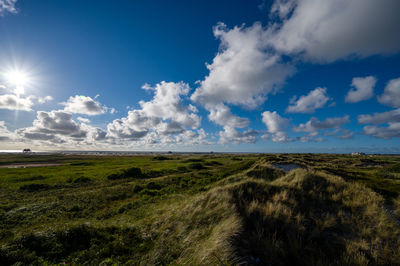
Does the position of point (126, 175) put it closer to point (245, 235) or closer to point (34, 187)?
point (34, 187)

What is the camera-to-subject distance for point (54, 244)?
23.6 feet

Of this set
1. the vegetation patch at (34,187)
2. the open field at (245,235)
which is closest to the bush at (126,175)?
the vegetation patch at (34,187)

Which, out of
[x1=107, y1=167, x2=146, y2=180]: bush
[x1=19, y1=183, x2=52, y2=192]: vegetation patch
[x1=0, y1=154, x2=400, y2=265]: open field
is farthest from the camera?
[x1=107, y1=167, x2=146, y2=180]: bush

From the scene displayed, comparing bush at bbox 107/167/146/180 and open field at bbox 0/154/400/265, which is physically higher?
open field at bbox 0/154/400/265

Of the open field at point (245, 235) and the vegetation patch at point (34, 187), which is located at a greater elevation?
the open field at point (245, 235)

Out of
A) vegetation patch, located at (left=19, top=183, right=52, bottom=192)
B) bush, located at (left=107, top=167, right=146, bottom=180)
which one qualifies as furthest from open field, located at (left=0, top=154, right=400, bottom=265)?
bush, located at (left=107, top=167, right=146, bottom=180)

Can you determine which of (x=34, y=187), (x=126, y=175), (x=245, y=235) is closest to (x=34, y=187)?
(x=34, y=187)

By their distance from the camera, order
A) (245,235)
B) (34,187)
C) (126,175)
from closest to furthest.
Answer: (245,235) < (34,187) < (126,175)

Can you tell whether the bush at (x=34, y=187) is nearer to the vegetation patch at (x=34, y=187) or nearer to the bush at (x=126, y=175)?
the vegetation patch at (x=34, y=187)

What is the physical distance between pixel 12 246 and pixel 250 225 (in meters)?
10.8

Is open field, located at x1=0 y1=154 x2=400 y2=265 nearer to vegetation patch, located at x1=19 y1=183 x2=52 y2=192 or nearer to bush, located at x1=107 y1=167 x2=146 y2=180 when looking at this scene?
vegetation patch, located at x1=19 y1=183 x2=52 y2=192

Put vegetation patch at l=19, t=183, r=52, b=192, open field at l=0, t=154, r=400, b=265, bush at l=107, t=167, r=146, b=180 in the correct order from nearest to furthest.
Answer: open field at l=0, t=154, r=400, b=265, vegetation patch at l=19, t=183, r=52, b=192, bush at l=107, t=167, r=146, b=180

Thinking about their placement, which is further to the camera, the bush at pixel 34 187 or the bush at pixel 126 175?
the bush at pixel 126 175

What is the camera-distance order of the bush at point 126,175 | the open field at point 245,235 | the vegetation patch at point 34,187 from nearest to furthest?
the open field at point 245,235 → the vegetation patch at point 34,187 → the bush at point 126,175
